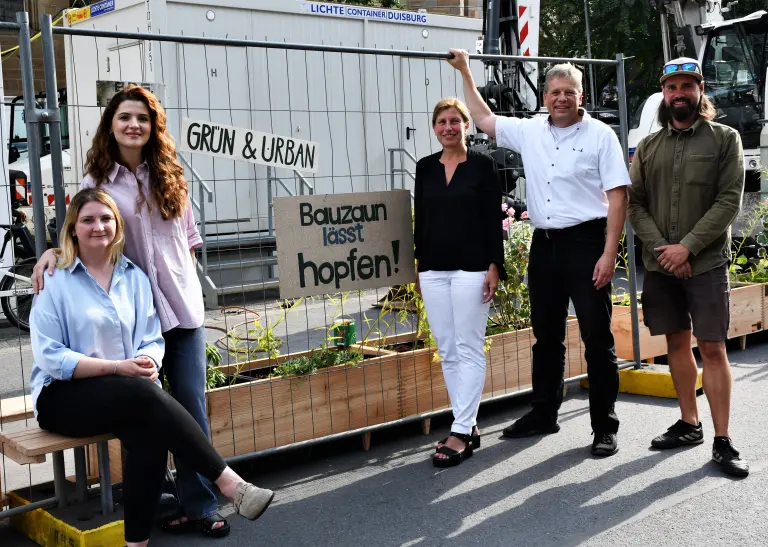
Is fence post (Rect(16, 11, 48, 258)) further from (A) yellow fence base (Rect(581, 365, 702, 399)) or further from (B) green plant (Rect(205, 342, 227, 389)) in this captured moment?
(A) yellow fence base (Rect(581, 365, 702, 399))

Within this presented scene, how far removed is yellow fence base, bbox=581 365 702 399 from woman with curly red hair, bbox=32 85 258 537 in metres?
3.19

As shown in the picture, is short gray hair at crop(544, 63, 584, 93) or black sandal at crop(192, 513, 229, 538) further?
short gray hair at crop(544, 63, 584, 93)

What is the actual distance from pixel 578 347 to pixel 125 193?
3.42 m

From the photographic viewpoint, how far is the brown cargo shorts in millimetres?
4906

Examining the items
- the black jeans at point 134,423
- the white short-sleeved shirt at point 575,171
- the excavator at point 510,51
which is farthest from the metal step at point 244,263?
the excavator at point 510,51

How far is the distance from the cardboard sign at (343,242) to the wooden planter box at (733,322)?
6.68 ft

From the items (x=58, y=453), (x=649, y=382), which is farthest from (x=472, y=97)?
(x=58, y=453)

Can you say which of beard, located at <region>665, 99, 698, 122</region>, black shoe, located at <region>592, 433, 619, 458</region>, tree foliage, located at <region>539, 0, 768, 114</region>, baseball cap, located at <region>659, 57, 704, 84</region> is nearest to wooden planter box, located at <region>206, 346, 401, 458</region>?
black shoe, located at <region>592, 433, 619, 458</region>

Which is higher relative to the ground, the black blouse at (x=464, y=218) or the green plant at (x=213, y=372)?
the black blouse at (x=464, y=218)

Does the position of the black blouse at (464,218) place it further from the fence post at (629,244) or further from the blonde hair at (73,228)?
the blonde hair at (73,228)

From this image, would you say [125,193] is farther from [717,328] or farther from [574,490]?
[717,328]

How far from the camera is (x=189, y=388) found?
13.5 feet

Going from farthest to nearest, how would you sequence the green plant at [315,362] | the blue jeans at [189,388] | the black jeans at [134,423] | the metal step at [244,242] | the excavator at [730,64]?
the excavator at [730,64]
the metal step at [244,242]
the green plant at [315,362]
the blue jeans at [189,388]
the black jeans at [134,423]

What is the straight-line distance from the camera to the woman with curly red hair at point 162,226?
3.99 m
